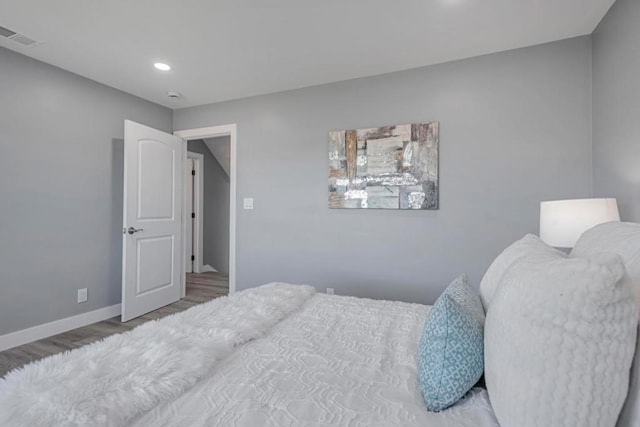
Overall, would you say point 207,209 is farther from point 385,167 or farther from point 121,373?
point 121,373

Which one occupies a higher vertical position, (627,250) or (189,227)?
(627,250)

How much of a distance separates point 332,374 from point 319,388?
0.31 ft

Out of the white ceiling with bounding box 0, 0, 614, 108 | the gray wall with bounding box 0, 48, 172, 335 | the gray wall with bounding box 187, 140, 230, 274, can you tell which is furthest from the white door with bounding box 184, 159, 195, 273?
the white ceiling with bounding box 0, 0, 614, 108

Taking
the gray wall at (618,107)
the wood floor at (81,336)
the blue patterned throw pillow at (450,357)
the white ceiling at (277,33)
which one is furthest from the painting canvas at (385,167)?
the wood floor at (81,336)

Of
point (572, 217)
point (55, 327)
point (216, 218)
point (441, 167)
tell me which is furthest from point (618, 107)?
point (216, 218)

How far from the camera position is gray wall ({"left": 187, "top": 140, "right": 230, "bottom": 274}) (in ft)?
18.1

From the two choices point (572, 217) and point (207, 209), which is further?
point (207, 209)

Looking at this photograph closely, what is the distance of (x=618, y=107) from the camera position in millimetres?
1815

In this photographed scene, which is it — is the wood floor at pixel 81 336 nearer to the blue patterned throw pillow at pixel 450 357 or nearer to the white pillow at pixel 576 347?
the blue patterned throw pillow at pixel 450 357

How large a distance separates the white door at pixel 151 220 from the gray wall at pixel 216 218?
179 cm

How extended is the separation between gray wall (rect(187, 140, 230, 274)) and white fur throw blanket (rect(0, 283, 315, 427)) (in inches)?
172

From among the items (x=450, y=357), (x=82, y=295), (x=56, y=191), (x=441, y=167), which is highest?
(x=441, y=167)

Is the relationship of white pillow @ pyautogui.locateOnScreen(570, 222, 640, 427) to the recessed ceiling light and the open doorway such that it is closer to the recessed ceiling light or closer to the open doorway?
the recessed ceiling light

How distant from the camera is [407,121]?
Result: 2703 mm
